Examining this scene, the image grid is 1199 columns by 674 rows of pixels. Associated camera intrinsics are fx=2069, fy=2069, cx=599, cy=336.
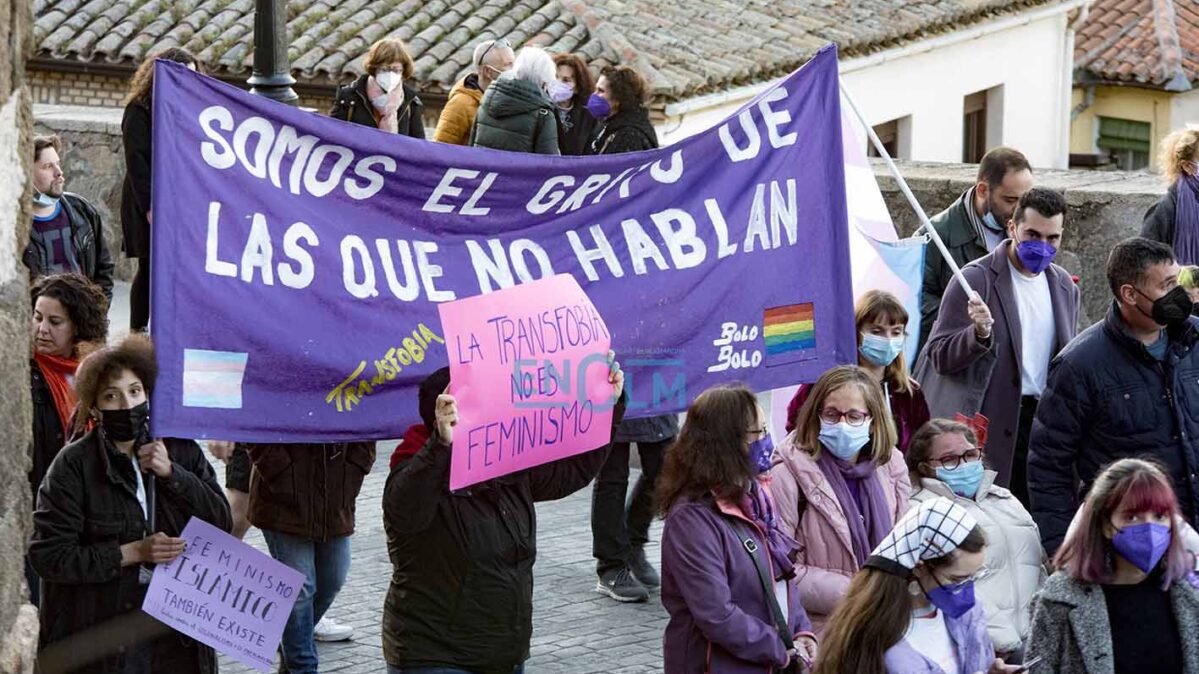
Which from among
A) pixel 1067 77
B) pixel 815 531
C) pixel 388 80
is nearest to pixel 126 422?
pixel 815 531

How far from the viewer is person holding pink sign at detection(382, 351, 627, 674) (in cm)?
568

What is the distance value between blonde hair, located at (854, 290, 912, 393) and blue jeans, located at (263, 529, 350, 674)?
1.91 m

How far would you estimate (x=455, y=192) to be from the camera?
20.4ft

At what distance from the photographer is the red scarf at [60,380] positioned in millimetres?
6457

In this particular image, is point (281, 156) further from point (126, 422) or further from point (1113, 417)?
point (1113, 417)

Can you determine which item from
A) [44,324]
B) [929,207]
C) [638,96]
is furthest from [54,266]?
[929,207]

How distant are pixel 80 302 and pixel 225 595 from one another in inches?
46.4

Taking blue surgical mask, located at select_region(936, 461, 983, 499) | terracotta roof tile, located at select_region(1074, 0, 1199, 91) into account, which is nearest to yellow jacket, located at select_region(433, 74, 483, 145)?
blue surgical mask, located at select_region(936, 461, 983, 499)

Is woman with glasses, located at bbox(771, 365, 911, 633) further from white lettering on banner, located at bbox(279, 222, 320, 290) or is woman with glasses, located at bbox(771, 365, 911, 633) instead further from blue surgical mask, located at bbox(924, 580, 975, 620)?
white lettering on banner, located at bbox(279, 222, 320, 290)

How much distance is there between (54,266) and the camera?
848 cm

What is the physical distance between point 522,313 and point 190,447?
41.1 inches

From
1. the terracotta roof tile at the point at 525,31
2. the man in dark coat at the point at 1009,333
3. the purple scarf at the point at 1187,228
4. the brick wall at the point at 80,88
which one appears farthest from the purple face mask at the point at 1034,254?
the brick wall at the point at 80,88

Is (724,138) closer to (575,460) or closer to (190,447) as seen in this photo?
(575,460)

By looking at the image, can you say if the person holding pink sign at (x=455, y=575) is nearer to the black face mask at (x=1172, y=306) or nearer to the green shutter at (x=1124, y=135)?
the black face mask at (x=1172, y=306)
